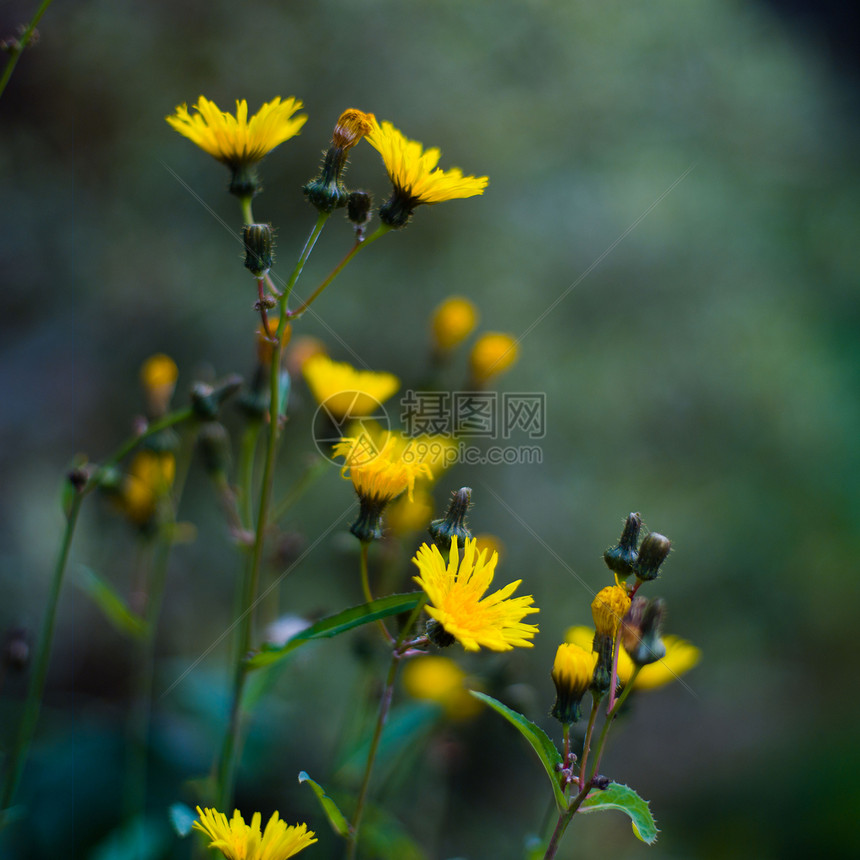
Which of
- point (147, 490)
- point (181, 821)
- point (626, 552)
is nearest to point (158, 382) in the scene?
point (147, 490)

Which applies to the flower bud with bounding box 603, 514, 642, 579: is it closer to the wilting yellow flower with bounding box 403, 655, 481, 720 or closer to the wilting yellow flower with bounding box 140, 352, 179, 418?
the wilting yellow flower with bounding box 403, 655, 481, 720

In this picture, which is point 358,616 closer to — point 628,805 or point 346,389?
point 628,805

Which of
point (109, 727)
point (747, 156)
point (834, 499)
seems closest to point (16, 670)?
point (109, 727)

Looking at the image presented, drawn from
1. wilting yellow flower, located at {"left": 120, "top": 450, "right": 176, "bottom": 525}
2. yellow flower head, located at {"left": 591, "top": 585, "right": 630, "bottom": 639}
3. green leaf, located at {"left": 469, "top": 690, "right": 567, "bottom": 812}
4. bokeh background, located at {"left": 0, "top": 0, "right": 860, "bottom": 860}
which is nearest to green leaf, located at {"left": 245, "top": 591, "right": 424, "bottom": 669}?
green leaf, located at {"left": 469, "top": 690, "right": 567, "bottom": 812}

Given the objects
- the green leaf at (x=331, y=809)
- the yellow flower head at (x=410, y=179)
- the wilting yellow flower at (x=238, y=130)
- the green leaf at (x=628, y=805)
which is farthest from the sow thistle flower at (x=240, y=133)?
the green leaf at (x=628, y=805)

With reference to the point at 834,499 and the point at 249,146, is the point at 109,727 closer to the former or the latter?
the point at 249,146

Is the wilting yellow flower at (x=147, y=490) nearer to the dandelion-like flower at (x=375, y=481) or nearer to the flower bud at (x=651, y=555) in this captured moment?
the dandelion-like flower at (x=375, y=481)
